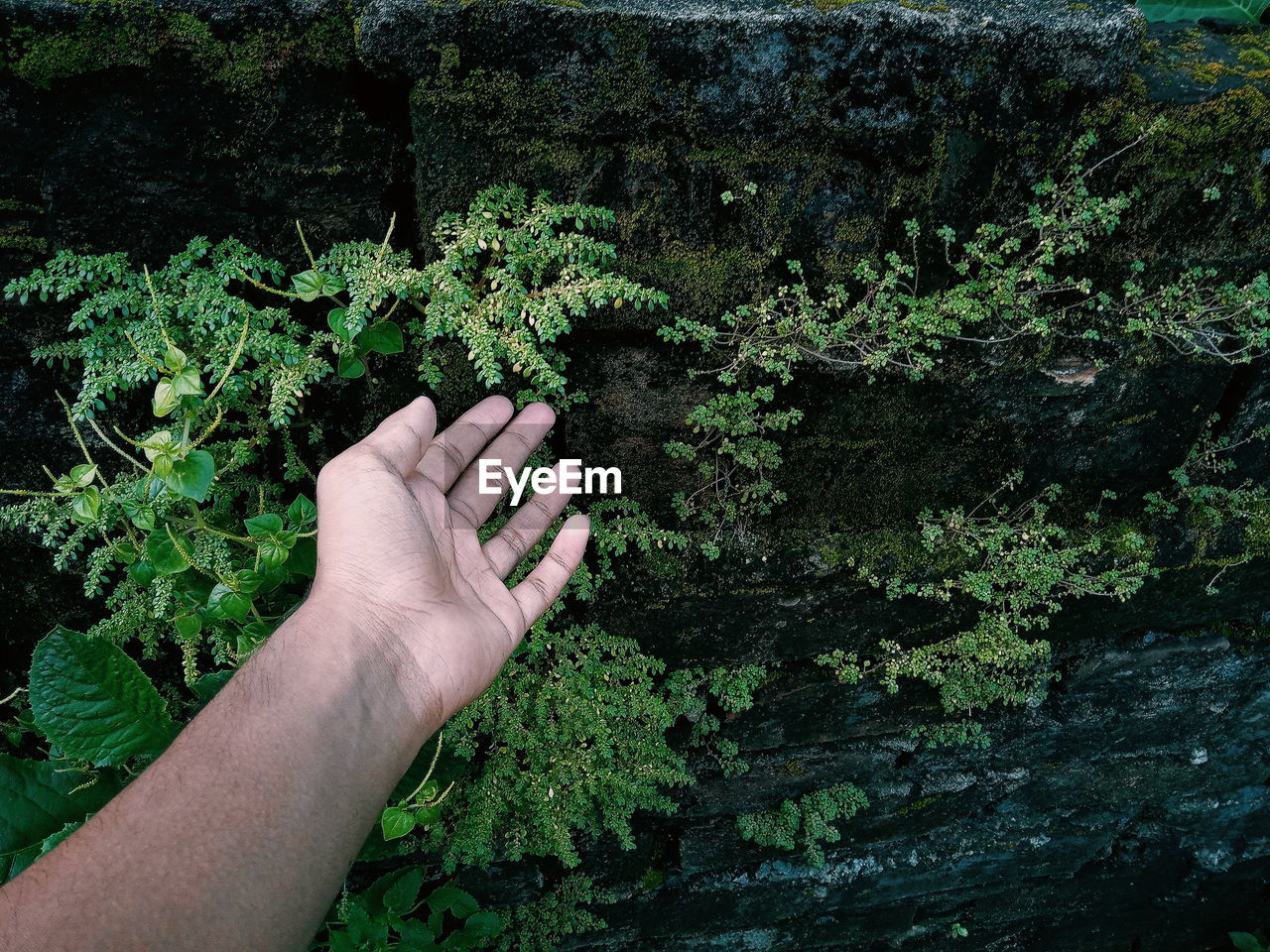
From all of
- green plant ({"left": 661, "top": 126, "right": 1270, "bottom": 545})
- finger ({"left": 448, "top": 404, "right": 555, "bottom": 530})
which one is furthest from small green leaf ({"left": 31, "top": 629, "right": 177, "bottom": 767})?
green plant ({"left": 661, "top": 126, "right": 1270, "bottom": 545})

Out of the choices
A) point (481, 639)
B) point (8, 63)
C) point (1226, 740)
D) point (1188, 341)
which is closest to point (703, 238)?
point (481, 639)

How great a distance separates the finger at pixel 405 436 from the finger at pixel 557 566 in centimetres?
55

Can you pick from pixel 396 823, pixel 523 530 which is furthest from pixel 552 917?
pixel 523 530

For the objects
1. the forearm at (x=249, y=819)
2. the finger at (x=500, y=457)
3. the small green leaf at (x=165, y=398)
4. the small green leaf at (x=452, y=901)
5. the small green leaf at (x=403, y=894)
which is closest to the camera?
the forearm at (x=249, y=819)

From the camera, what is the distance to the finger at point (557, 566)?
96.3 inches

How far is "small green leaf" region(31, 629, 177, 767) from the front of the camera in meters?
2.04

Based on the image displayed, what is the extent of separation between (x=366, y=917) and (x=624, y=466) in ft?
6.28

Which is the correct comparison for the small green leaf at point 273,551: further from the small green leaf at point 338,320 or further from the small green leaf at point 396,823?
the small green leaf at point 396,823

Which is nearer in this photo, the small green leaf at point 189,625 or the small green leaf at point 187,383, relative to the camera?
the small green leaf at point 187,383

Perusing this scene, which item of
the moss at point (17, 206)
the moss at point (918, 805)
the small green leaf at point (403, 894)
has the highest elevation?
the moss at point (17, 206)

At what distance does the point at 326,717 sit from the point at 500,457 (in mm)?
957

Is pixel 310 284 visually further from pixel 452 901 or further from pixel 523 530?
pixel 452 901

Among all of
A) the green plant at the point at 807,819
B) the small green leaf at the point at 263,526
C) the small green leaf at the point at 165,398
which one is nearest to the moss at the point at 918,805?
the green plant at the point at 807,819

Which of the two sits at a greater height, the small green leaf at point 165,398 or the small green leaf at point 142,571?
the small green leaf at point 165,398
